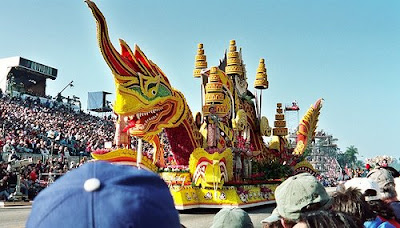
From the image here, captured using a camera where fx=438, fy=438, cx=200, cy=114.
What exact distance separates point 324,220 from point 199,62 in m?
13.8

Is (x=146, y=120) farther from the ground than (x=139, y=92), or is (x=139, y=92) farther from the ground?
(x=139, y=92)

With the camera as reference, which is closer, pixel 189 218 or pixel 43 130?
pixel 189 218

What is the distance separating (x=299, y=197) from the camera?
2.32 meters

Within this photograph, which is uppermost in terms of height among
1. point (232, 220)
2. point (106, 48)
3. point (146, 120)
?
point (106, 48)

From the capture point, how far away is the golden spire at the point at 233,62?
14.8 metres

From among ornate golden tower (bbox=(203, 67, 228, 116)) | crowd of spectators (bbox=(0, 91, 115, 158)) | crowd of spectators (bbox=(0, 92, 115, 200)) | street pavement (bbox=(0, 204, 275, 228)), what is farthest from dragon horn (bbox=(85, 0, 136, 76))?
crowd of spectators (bbox=(0, 91, 115, 158))

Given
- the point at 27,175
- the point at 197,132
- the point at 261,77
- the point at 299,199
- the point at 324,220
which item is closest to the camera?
the point at 324,220

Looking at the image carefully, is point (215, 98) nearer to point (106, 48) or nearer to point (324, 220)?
point (106, 48)

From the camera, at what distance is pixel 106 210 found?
3.80ft

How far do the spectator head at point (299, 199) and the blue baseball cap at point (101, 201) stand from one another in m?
1.22

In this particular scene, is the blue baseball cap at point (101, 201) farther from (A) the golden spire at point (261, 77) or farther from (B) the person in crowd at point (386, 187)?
(A) the golden spire at point (261, 77)

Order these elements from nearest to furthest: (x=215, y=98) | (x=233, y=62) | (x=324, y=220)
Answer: (x=324, y=220)
(x=215, y=98)
(x=233, y=62)

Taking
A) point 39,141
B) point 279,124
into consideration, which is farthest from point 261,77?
point 39,141

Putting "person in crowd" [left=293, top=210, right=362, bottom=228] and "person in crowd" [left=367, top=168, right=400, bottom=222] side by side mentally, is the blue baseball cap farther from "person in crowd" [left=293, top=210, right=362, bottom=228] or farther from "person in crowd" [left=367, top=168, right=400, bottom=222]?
"person in crowd" [left=367, top=168, right=400, bottom=222]
